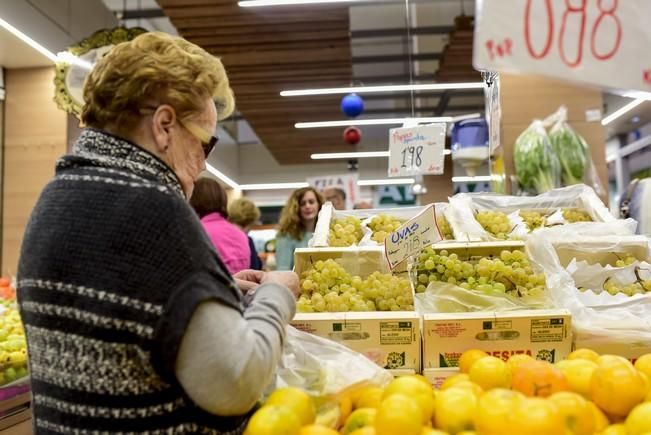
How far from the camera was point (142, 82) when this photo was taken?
1183mm

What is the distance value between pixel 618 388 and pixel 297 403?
0.62 m

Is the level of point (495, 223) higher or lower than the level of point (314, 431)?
higher

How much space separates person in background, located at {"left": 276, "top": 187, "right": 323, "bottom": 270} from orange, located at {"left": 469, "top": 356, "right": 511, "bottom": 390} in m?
3.22

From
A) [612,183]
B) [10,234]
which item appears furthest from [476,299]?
[612,183]

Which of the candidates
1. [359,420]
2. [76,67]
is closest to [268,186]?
[76,67]

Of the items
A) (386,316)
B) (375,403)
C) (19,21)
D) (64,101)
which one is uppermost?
(19,21)

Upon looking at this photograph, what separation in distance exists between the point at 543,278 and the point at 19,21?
14.9 feet

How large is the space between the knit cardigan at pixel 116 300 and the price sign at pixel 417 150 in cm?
221

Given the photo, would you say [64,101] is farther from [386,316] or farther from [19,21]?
→ [386,316]

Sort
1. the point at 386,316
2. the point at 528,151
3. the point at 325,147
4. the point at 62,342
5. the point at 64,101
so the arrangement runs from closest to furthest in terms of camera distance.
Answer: the point at 62,342 < the point at 386,316 < the point at 528,151 < the point at 64,101 < the point at 325,147

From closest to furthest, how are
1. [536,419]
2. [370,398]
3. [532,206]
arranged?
[536,419]
[370,398]
[532,206]

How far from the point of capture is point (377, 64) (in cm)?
1146

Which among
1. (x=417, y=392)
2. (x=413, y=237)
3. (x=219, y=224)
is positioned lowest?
(x=417, y=392)

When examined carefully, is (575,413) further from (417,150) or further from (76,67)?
(76,67)
